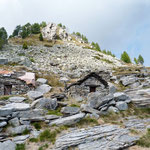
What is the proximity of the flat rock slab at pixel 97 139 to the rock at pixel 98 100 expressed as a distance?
138 inches

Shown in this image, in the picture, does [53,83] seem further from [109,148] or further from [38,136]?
[109,148]

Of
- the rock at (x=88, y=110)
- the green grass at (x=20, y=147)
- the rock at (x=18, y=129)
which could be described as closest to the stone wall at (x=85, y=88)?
the rock at (x=88, y=110)

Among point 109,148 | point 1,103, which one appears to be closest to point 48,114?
point 1,103

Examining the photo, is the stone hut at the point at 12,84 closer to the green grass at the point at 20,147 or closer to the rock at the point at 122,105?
→ the green grass at the point at 20,147

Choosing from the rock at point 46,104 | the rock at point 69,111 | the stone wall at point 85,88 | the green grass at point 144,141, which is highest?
the stone wall at point 85,88

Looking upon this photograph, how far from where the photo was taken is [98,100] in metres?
13.9

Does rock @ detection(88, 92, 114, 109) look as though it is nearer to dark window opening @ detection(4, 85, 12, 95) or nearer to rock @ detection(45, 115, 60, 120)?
rock @ detection(45, 115, 60, 120)

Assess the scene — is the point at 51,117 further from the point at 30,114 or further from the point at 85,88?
the point at 85,88

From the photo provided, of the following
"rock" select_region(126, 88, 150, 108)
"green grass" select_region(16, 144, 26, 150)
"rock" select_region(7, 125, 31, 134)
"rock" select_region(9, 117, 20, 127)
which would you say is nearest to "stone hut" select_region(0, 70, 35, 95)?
"rock" select_region(9, 117, 20, 127)

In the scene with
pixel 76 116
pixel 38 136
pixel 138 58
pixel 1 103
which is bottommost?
pixel 38 136

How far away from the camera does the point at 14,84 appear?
1802 centimetres

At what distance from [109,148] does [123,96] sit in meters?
9.10

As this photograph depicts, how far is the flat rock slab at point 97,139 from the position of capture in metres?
8.14

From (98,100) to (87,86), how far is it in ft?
12.9
